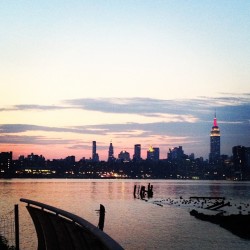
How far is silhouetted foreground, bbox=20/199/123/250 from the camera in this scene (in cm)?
546

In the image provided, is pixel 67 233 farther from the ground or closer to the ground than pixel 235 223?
farther from the ground

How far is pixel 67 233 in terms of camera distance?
24.1 feet

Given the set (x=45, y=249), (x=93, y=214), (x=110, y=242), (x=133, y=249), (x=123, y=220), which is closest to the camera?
(x=110, y=242)

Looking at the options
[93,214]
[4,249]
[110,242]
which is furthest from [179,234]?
[110,242]

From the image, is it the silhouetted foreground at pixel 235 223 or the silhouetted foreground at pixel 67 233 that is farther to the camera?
the silhouetted foreground at pixel 235 223

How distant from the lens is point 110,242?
194 inches

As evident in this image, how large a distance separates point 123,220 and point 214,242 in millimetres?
24392

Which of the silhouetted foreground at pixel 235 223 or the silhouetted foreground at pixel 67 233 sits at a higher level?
the silhouetted foreground at pixel 67 233

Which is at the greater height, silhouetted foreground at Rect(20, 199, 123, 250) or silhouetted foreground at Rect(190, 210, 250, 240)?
silhouetted foreground at Rect(20, 199, 123, 250)

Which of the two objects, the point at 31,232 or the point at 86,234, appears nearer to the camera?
the point at 86,234

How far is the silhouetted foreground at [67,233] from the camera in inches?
215

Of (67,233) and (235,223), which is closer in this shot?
(67,233)

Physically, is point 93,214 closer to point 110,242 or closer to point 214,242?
point 214,242

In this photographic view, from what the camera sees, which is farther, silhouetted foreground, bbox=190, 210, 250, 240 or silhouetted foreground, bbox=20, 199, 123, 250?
silhouetted foreground, bbox=190, 210, 250, 240
